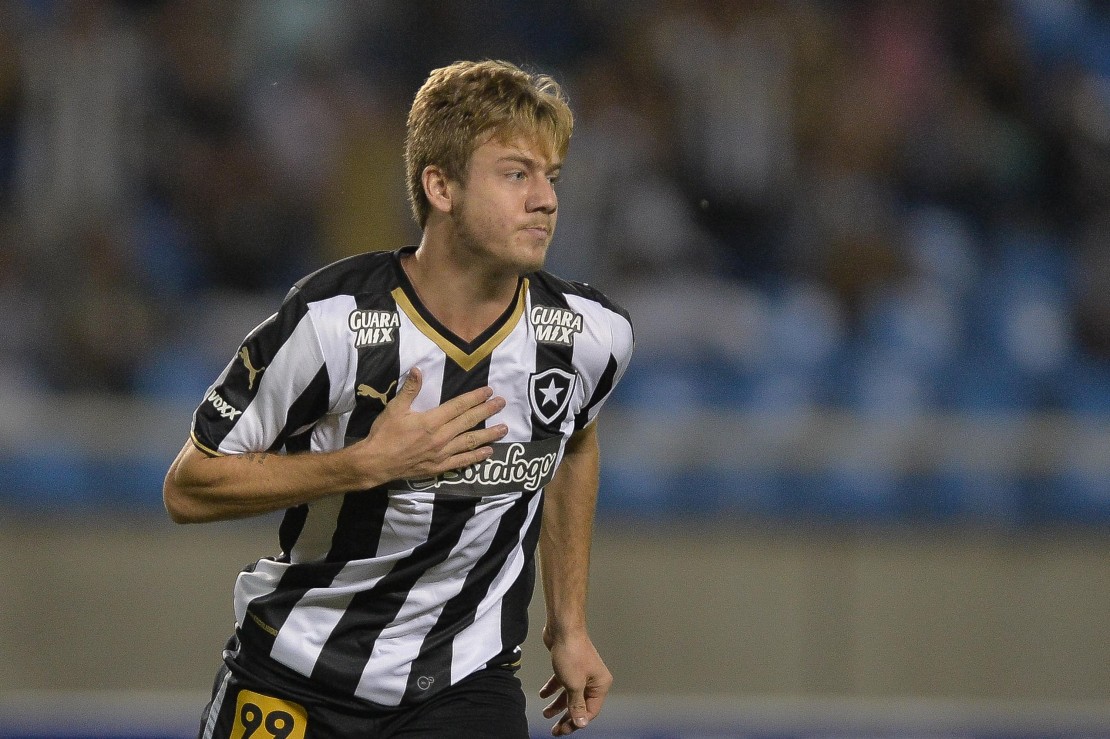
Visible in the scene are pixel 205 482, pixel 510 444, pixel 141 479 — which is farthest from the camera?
pixel 141 479

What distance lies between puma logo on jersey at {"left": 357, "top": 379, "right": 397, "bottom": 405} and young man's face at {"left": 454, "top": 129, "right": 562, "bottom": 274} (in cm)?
32

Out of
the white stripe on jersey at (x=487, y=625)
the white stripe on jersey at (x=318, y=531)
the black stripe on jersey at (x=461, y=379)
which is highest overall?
the black stripe on jersey at (x=461, y=379)

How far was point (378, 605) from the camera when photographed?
3.07 meters

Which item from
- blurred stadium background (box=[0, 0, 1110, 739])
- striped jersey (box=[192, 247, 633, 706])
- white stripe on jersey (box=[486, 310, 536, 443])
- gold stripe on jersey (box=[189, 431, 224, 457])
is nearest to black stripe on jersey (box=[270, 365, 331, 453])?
striped jersey (box=[192, 247, 633, 706])

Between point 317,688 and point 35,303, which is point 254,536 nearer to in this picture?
point 35,303

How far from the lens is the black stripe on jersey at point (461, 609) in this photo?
307 cm

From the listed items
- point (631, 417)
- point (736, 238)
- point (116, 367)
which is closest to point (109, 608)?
point (116, 367)

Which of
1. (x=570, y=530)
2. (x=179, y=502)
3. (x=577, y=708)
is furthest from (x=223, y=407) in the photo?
(x=577, y=708)

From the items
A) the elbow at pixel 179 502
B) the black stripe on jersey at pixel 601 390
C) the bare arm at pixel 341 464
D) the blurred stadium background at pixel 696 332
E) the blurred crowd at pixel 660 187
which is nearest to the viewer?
the bare arm at pixel 341 464

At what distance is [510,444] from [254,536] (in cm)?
361

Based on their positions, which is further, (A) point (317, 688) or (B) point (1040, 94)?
(B) point (1040, 94)

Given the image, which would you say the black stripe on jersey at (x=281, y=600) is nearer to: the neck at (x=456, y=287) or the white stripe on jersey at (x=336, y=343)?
the white stripe on jersey at (x=336, y=343)

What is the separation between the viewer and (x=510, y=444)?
3082 mm

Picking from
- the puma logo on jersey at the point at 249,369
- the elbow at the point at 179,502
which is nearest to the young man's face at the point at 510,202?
Result: the puma logo on jersey at the point at 249,369
